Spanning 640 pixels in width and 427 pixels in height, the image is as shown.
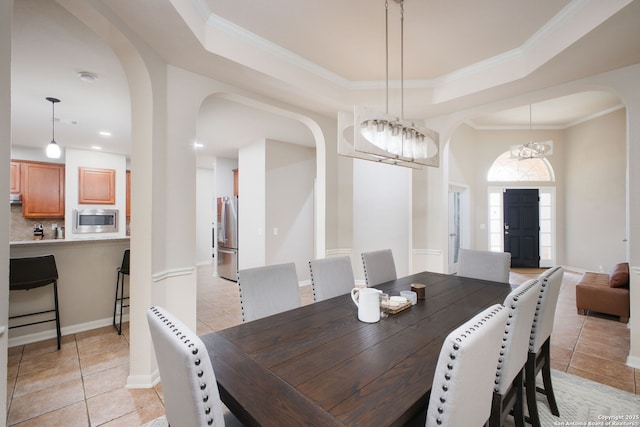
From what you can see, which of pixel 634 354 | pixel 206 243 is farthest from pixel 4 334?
pixel 206 243

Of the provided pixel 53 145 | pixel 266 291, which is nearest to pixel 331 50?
pixel 266 291

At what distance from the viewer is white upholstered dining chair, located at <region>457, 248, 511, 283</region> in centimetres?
261

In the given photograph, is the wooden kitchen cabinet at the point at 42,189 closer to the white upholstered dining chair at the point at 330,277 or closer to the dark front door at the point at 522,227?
the white upholstered dining chair at the point at 330,277

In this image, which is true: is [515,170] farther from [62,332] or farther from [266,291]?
[62,332]

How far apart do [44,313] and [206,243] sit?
15.5 feet

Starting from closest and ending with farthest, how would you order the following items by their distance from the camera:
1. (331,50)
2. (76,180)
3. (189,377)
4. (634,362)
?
(189,377), (634,362), (331,50), (76,180)

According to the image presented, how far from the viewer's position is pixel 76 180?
538 centimetres

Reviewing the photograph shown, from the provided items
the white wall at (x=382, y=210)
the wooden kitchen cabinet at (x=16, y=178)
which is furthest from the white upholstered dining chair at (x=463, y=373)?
the wooden kitchen cabinet at (x=16, y=178)

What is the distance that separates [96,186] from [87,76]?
3.66m

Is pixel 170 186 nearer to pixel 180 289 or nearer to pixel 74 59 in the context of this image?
pixel 180 289

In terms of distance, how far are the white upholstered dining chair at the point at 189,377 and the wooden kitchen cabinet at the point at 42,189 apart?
626 centimetres

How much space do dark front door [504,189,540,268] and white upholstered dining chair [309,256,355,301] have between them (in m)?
5.71

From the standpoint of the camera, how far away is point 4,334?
1125 millimetres

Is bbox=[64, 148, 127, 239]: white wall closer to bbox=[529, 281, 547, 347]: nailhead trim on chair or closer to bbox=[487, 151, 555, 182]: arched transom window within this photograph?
bbox=[529, 281, 547, 347]: nailhead trim on chair
